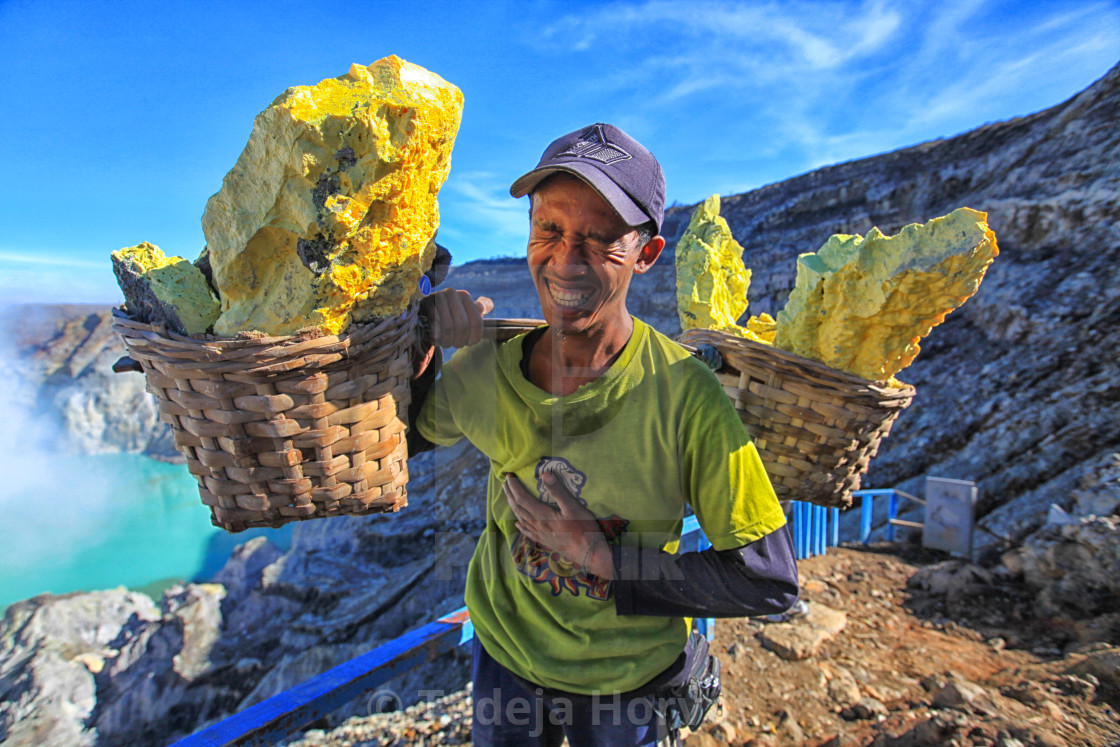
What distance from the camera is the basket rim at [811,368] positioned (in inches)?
54.9

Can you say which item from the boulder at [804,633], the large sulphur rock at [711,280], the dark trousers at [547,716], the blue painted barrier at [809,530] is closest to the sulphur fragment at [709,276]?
the large sulphur rock at [711,280]

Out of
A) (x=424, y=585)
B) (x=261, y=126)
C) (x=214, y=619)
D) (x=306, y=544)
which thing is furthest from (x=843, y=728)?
(x=306, y=544)

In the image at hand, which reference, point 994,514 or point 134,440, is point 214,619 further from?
point 134,440

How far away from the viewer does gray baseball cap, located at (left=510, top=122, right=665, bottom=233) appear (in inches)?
38.9

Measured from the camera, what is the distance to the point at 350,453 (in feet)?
3.39

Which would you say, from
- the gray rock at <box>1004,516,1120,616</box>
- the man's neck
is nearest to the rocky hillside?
the gray rock at <box>1004,516,1120,616</box>

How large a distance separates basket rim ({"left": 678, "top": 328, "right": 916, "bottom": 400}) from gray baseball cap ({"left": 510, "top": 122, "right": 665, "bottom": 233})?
51cm

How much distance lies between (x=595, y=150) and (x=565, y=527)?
2.55 ft

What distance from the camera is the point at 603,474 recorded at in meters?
1.16

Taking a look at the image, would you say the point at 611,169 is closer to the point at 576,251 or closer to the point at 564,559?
the point at 576,251

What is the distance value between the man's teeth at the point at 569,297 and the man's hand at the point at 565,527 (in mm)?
383

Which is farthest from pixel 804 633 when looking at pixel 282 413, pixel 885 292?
pixel 282 413

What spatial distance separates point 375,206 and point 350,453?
0.49 m

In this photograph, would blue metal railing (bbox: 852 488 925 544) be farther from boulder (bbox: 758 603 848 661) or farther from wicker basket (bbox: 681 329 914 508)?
wicker basket (bbox: 681 329 914 508)
